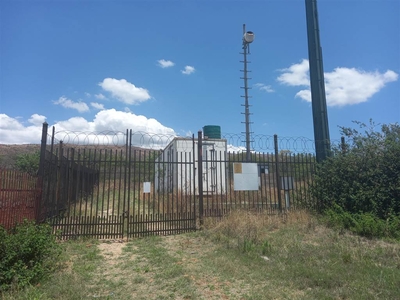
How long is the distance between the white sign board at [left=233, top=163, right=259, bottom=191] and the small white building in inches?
14.4

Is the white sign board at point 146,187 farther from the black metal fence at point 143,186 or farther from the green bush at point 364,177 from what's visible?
the green bush at point 364,177

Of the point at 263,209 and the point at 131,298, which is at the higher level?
the point at 263,209

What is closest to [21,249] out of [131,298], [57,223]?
[131,298]

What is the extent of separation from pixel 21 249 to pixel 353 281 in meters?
5.09

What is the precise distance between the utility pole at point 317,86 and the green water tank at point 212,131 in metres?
4.64

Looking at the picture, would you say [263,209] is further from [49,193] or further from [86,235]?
[49,193]

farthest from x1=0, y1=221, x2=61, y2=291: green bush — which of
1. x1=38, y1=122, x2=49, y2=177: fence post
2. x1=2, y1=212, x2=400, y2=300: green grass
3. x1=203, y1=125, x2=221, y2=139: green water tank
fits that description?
x1=203, y1=125, x2=221, y2=139: green water tank

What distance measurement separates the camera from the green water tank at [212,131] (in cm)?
1389

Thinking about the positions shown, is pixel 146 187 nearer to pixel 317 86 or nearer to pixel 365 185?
pixel 365 185

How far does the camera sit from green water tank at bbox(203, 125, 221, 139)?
13891 millimetres

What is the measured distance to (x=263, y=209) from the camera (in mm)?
8906

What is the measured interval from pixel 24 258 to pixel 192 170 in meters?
8.08

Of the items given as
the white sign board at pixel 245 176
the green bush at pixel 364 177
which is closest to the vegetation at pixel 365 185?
the green bush at pixel 364 177

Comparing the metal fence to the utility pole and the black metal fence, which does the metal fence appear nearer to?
the black metal fence
